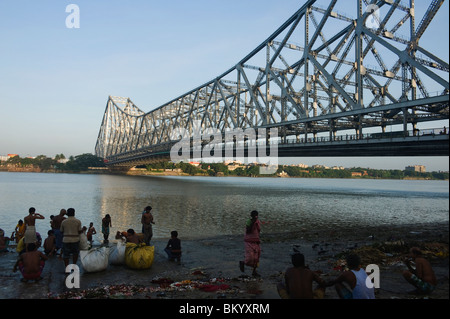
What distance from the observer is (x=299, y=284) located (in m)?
4.79

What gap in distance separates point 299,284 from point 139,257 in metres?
5.03

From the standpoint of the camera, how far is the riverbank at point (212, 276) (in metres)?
6.30

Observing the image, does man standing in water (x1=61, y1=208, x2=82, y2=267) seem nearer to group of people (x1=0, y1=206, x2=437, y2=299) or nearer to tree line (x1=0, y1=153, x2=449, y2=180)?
group of people (x1=0, y1=206, x2=437, y2=299)

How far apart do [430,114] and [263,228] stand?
2113cm

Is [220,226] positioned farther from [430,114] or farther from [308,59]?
[308,59]

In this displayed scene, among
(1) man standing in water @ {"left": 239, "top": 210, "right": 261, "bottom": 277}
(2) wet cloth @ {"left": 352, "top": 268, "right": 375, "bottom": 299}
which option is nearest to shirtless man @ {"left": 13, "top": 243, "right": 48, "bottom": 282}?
(1) man standing in water @ {"left": 239, "top": 210, "right": 261, "bottom": 277}

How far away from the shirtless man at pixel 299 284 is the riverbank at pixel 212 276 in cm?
125

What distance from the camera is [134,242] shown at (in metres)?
9.33

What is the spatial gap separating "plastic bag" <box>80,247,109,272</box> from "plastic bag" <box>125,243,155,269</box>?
0.60 metres

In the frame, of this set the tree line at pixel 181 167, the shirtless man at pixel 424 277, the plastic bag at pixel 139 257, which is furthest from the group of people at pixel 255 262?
the tree line at pixel 181 167

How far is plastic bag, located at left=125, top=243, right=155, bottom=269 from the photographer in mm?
8438

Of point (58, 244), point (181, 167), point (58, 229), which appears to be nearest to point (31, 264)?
point (58, 244)
